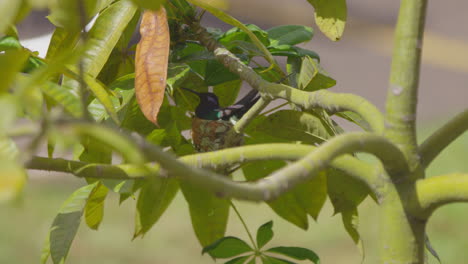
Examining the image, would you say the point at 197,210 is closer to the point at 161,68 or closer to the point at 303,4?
the point at 161,68

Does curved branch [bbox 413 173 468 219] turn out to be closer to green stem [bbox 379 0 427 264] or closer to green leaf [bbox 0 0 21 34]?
green stem [bbox 379 0 427 264]

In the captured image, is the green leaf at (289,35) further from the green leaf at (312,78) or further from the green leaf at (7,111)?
the green leaf at (7,111)

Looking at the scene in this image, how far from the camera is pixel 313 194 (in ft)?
1.60

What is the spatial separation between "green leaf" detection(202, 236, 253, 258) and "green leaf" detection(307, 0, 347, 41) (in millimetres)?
178

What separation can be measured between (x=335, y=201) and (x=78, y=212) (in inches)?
7.7

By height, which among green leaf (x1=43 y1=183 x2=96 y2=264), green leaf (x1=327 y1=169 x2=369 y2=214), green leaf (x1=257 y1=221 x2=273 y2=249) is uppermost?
green leaf (x1=327 y1=169 x2=369 y2=214)

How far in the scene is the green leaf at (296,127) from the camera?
0.45 meters

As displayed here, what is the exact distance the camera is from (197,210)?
0.54 meters

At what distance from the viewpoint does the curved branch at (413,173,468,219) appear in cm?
30

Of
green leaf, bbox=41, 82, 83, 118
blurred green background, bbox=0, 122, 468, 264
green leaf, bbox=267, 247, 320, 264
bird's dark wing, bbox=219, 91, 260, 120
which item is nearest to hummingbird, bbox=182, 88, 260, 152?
bird's dark wing, bbox=219, 91, 260, 120

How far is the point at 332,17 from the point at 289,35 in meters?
0.08

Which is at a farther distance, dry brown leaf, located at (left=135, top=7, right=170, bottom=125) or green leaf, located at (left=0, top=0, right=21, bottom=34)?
dry brown leaf, located at (left=135, top=7, right=170, bottom=125)

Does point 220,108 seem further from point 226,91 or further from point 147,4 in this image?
point 147,4

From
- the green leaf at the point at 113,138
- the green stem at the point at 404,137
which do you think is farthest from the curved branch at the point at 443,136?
the green leaf at the point at 113,138
